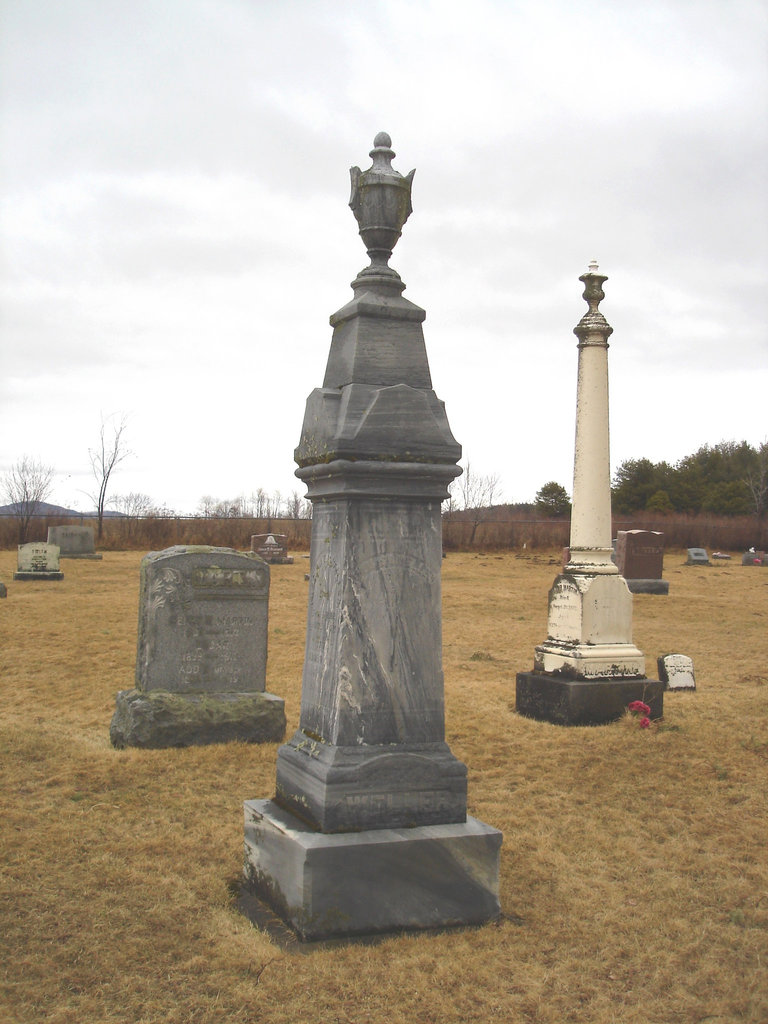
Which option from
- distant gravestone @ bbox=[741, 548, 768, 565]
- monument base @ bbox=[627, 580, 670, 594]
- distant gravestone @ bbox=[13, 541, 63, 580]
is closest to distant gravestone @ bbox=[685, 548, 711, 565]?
distant gravestone @ bbox=[741, 548, 768, 565]

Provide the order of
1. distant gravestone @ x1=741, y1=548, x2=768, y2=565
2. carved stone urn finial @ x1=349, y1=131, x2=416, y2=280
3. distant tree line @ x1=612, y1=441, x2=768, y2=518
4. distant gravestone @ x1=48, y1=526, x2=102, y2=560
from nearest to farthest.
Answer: carved stone urn finial @ x1=349, y1=131, x2=416, y2=280 < distant gravestone @ x1=48, y1=526, x2=102, y2=560 < distant gravestone @ x1=741, y1=548, x2=768, y2=565 < distant tree line @ x1=612, y1=441, x2=768, y2=518

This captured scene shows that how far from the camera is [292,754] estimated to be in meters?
3.87

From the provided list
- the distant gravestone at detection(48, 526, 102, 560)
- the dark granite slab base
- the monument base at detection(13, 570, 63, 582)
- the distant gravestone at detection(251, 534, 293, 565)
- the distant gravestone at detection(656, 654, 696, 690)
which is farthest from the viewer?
the distant gravestone at detection(251, 534, 293, 565)

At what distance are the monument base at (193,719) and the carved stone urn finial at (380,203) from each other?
12.7ft

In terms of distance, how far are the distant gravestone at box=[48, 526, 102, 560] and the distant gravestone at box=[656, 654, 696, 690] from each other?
19.0 m

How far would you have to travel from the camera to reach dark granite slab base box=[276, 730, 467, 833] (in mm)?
3529

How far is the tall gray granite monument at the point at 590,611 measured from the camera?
761 centimetres

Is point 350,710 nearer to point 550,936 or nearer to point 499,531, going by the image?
point 550,936

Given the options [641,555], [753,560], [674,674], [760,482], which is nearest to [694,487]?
[760,482]

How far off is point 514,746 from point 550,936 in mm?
3244

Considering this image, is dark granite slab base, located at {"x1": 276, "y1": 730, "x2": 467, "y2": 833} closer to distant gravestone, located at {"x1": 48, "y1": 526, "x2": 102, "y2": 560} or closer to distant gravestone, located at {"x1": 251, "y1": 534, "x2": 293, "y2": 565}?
distant gravestone, located at {"x1": 251, "y1": 534, "x2": 293, "y2": 565}

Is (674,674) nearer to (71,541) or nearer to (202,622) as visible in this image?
(202,622)

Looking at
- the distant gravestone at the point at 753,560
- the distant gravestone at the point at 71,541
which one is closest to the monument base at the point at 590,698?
the distant gravestone at the point at 71,541

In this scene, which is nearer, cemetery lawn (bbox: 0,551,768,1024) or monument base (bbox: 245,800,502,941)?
cemetery lawn (bbox: 0,551,768,1024)
